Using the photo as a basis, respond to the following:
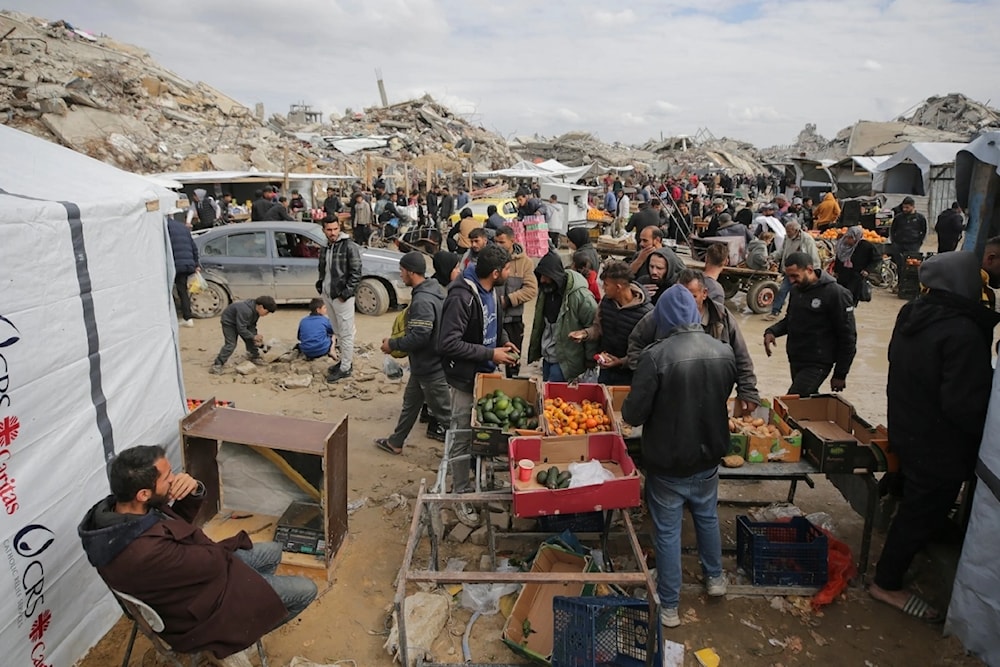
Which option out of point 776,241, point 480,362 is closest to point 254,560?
point 480,362

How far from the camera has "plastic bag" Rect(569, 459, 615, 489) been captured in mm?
3631

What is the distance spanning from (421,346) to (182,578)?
2882 mm

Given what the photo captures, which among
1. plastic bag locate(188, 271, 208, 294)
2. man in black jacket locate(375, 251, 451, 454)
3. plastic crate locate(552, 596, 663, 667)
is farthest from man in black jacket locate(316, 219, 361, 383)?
plastic crate locate(552, 596, 663, 667)

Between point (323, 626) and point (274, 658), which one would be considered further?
point (323, 626)

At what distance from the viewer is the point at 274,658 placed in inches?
144

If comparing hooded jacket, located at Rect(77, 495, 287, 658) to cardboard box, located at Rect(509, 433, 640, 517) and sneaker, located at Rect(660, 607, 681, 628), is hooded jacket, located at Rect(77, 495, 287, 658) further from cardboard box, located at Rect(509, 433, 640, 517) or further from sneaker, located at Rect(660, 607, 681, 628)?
sneaker, located at Rect(660, 607, 681, 628)

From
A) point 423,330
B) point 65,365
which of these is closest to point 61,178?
point 65,365

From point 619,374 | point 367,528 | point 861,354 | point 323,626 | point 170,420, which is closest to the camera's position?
point 323,626

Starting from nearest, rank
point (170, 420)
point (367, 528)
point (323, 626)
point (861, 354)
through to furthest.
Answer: point (323, 626) < point (170, 420) < point (367, 528) < point (861, 354)

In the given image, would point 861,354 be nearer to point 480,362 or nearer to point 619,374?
point 619,374

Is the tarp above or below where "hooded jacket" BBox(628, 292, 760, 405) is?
below

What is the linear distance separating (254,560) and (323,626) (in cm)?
→ 76

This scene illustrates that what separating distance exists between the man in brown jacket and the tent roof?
356 cm

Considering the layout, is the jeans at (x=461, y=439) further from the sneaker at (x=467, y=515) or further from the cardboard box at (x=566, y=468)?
the cardboard box at (x=566, y=468)
